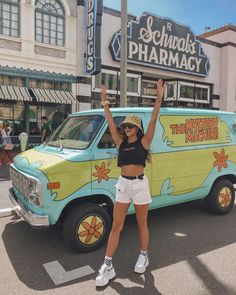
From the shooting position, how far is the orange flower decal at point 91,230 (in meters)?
4.19

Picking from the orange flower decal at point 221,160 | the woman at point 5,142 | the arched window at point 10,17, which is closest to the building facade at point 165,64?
the arched window at point 10,17

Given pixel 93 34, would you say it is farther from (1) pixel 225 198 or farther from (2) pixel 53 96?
(1) pixel 225 198

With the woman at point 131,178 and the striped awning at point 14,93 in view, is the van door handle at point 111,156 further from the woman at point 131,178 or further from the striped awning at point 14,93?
the striped awning at point 14,93

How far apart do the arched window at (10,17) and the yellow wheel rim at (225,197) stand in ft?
36.0

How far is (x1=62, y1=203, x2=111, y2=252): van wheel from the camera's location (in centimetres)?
409

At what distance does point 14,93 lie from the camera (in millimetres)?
12688

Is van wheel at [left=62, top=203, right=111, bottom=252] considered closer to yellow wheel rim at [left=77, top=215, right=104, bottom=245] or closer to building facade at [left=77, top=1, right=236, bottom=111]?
yellow wheel rim at [left=77, top=215, right=104, bottom=245]

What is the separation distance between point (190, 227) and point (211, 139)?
1.57m

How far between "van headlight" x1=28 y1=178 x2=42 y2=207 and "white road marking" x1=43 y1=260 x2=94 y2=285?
768 millimetres

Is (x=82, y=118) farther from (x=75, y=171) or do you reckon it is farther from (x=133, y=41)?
(x=133, y=41)

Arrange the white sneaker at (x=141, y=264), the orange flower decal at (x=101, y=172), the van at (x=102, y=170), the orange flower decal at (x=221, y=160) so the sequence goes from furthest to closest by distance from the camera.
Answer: the orange flower decal at (x=221, y=160)
the orange flower decal at (x=101, y=172)
the van at (x=102, y=170)
the white sneaker at (x=141, y=264)

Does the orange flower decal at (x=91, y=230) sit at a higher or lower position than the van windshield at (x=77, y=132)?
lower

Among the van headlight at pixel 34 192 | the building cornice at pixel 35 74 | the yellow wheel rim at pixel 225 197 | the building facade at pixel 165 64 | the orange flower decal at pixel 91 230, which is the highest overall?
the building facade at pixel 165 64

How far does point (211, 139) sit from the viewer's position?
18.3 feet
